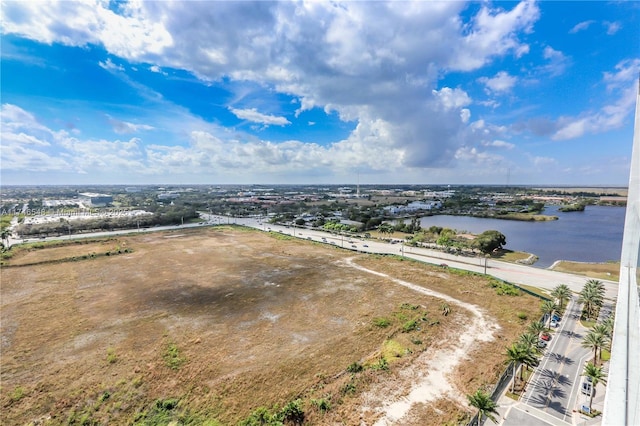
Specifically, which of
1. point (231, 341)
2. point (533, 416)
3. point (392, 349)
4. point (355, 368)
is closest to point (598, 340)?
point (533, 416)

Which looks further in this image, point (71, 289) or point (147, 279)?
point (147, 279)

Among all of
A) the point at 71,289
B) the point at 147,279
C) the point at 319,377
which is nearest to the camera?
the point at 319,377

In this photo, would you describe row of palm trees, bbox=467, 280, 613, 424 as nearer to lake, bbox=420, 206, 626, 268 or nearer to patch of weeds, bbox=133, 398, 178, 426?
patch of weeds, bbox=133, 398, 178, 426

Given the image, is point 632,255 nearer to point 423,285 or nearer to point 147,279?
point 423,285

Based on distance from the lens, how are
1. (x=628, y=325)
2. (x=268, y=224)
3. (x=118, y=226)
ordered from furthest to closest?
1. (x=268, y=224)
2. (x=118, y=226)
3. (x=628, y=325)

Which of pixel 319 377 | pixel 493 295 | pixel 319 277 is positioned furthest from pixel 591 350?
pixel 319 277

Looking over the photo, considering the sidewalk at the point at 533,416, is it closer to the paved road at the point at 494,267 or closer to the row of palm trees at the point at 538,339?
the row of palm trees at the point at 538,339

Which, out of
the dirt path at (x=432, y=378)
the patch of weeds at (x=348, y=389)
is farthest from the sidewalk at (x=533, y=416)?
the patch of weeds at (x=348, y=389)

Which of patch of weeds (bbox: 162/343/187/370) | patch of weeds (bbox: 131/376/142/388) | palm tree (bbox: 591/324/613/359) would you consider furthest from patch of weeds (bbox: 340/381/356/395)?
palm tree (bbox: 591/324/613/359)
